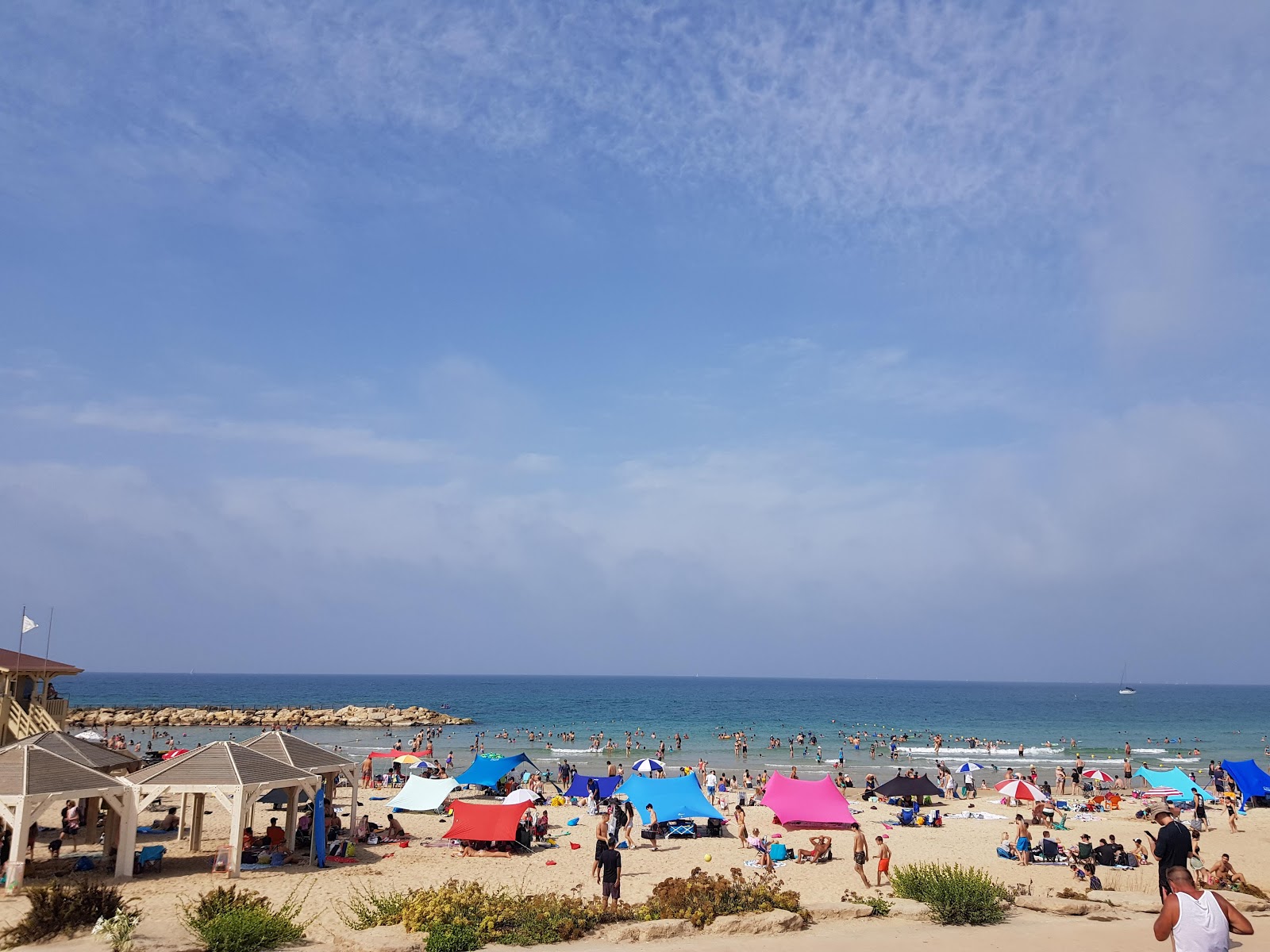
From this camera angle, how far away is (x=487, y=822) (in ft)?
69.4

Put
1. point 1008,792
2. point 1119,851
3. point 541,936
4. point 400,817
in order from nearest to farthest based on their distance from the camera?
point 541,936
point 1119,851
point 400,817
point 1008,792

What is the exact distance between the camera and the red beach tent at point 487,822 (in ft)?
68.7

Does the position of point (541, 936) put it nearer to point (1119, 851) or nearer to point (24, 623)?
point (1119, 851)

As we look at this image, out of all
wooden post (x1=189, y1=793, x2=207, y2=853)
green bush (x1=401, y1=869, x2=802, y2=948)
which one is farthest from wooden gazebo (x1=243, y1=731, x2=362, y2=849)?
green bush (x1=401, y1=869, x2=802, y2=948)

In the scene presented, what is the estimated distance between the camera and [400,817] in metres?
26.7

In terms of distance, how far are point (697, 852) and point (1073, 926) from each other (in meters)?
11.4

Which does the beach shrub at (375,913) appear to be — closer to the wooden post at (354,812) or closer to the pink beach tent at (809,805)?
the wooden post at (354,812)

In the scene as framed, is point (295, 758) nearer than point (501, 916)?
No

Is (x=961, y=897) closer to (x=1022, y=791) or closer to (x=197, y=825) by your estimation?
(x=197, y=825)

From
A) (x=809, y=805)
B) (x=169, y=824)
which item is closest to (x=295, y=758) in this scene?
(x=169, y=824)

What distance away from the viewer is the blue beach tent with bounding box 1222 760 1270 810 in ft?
104

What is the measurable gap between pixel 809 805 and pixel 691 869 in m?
6.45

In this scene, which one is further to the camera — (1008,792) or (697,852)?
(1008,792)

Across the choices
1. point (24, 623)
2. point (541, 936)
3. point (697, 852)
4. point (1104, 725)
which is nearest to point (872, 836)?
point (697, 852)
